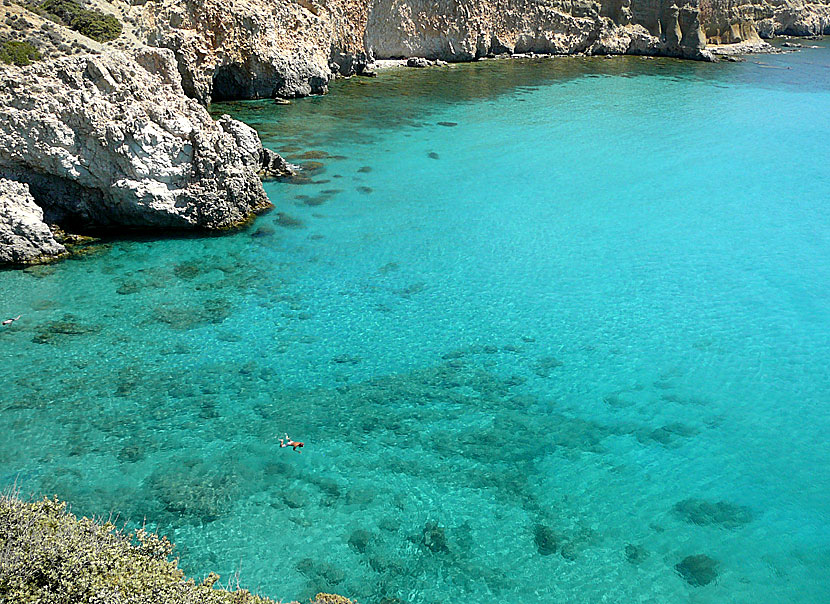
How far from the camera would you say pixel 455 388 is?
1809 centimetres

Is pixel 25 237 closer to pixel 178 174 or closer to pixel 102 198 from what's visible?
pixel 102 198

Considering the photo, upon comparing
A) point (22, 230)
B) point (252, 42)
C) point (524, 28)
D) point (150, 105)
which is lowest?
point (22, 230)

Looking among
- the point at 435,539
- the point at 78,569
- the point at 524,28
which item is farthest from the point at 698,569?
the point at 524,28

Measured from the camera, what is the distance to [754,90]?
188 feet

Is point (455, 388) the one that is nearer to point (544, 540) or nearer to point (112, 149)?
point (544, 540)

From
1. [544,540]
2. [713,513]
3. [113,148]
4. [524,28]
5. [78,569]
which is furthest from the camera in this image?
[524,28]

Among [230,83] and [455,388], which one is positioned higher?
[230,83]

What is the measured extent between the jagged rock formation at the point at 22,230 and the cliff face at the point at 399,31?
61.0 feet

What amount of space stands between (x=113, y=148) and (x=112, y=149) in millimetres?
52

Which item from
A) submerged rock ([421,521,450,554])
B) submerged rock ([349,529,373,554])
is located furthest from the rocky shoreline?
submerged rock ([421,521,450,554])

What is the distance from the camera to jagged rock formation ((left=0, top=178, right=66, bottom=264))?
72.7 feet

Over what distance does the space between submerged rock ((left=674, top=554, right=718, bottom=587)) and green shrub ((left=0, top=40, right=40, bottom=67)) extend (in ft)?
79.3

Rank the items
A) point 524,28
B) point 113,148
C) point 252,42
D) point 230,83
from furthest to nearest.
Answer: point 524,28 < point 230,83 < point 252,42 < point 113,148

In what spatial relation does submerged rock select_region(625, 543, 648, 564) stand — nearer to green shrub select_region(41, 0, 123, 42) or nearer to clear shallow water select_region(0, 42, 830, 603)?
clear shallow water select_region(0, 42, 830, 603)
